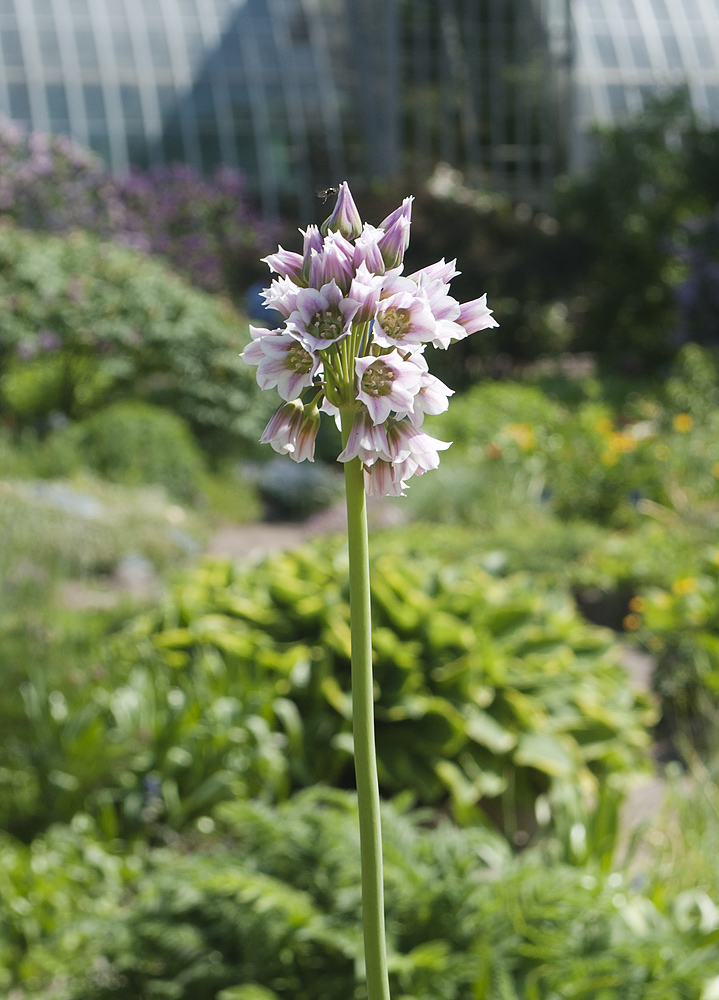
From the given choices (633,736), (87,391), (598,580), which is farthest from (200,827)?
(87,391)

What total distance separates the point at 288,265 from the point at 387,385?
0.16 metres

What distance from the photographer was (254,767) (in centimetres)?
320

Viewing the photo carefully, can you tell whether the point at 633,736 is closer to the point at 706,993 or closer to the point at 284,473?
the point at 706,993

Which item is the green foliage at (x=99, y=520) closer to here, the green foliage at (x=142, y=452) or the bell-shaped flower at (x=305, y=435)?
the green foliage at (x=142, y=452)

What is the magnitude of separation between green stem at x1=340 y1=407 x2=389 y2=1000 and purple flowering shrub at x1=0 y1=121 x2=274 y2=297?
1294cm

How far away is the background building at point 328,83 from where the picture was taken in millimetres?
18469

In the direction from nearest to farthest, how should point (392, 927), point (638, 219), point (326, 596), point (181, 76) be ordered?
point (392, 927), point (326, 596), point (638, 219), point (181, 76)

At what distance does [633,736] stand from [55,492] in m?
5.03

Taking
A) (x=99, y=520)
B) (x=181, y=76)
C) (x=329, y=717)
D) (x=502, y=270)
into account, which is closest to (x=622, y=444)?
(x=99, y=520)

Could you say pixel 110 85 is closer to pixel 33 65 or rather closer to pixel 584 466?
pixel 33 65

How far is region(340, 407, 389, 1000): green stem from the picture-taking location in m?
0.81

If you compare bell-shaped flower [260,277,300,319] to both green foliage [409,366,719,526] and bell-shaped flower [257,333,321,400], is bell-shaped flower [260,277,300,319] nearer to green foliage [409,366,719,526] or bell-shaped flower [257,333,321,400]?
bell-shaped flower [257,333,321,400]

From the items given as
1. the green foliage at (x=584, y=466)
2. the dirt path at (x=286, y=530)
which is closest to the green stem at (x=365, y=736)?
the green foliage at (x=584, y=466)

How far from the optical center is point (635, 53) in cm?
1956
